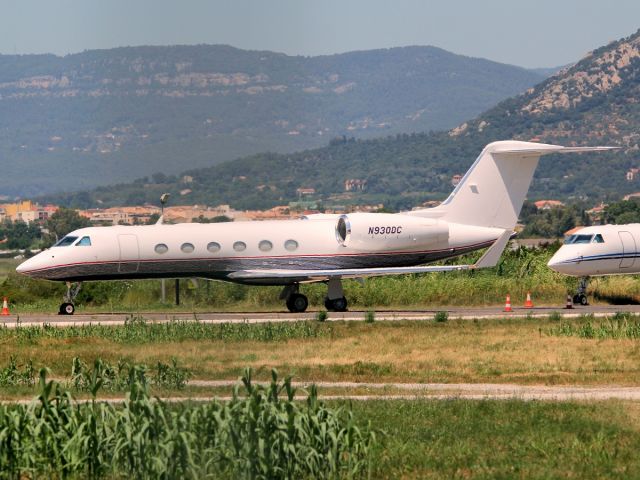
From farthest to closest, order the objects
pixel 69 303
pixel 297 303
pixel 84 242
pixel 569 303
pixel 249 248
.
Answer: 1. pixel 569 303
2. pixel 297 303
3. pixel 69 303
4. pixel 249 248
5. pixel 84 242

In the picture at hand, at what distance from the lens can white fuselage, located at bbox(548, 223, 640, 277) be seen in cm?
4469

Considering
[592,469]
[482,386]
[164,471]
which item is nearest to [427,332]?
[482,386]

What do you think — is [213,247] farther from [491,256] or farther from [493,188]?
[493,188]

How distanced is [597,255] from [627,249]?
112cm

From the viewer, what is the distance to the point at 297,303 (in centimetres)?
4288

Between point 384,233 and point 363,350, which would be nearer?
point 363,350

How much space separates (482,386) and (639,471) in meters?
7.53

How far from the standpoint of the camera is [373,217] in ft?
140

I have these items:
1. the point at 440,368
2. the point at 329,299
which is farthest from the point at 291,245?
the point at 440,368

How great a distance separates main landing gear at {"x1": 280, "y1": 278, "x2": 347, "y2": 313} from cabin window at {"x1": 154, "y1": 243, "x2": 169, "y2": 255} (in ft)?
13.8

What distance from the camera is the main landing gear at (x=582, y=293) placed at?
44.9m

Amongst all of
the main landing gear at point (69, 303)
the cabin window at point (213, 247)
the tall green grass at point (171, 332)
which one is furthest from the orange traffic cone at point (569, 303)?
the main landing gear at point (69, 303)

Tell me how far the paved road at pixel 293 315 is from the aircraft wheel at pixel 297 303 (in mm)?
322

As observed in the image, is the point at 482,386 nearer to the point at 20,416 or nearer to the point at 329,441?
the point at 329,441
